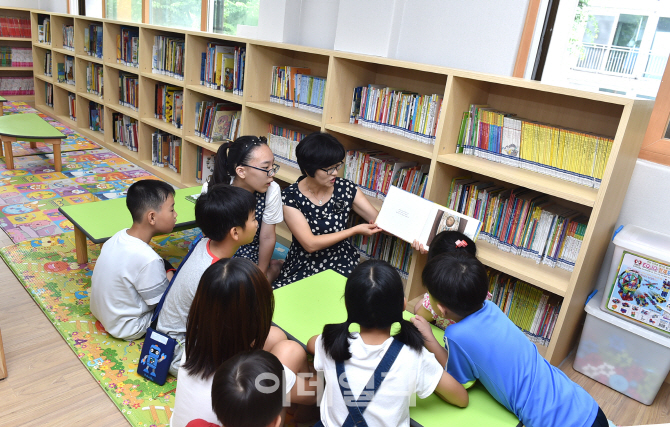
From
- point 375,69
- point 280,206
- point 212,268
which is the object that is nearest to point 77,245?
point 280,206

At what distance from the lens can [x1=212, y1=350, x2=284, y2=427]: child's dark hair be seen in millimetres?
1077

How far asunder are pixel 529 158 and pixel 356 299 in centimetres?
141

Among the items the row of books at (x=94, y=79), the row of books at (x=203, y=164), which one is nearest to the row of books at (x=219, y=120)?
the row of books at (x=203, y=164)

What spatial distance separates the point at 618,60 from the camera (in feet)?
7.89

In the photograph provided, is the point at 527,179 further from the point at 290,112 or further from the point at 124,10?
the point at 124,10

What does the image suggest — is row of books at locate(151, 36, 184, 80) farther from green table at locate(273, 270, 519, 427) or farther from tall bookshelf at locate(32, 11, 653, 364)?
green table at locate(273, 270, 519, 427)

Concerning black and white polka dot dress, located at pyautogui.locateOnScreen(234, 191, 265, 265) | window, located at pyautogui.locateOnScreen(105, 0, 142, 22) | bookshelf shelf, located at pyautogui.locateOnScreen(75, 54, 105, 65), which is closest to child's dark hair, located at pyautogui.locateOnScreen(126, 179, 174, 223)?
black and white polka dot dress, located at pyautogui.locateOnScreen(234, 191, 265, 265)

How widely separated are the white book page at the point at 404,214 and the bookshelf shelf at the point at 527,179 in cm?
25

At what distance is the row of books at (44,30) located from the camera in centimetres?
677

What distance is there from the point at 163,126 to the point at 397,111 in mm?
2636

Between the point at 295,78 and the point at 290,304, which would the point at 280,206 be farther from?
the point at 295,78

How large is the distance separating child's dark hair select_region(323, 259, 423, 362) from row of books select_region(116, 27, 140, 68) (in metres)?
4.45

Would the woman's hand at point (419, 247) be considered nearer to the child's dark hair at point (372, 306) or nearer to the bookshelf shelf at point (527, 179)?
the bookshelf shelf at point (527, 179)

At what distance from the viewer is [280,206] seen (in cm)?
259
